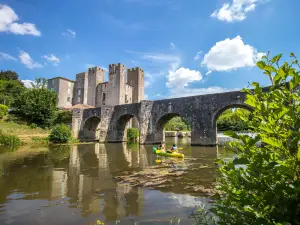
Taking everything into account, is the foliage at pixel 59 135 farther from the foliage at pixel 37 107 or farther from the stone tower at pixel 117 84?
the stone tower at pixel 117 84

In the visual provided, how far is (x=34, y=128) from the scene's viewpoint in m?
25.9

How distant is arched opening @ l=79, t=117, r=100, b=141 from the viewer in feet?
100

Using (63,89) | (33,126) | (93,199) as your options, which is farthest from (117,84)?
(93,199)

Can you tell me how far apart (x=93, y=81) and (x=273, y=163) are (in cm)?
Answer: 4800

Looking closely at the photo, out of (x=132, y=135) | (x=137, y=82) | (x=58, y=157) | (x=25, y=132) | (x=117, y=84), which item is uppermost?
(x=137, y=82)

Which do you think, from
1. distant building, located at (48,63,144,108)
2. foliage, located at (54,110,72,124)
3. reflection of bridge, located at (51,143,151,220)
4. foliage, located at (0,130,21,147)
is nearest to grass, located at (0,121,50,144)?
foliage, located at (0,130,21,147)

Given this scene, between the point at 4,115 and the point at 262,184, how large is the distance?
32149mm

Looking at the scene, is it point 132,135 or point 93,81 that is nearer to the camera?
point 132,135

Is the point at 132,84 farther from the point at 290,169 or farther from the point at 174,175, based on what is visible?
the point at 290,169

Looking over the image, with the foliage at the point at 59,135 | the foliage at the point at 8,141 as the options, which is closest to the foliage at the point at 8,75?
the foliage at the point at 59,135

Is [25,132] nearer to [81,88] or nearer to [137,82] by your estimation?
[81,88]

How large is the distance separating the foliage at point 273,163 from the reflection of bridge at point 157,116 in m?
17.7

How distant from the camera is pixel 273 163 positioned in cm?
141

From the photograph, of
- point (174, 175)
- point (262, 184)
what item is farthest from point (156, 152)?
point (262, 184)
